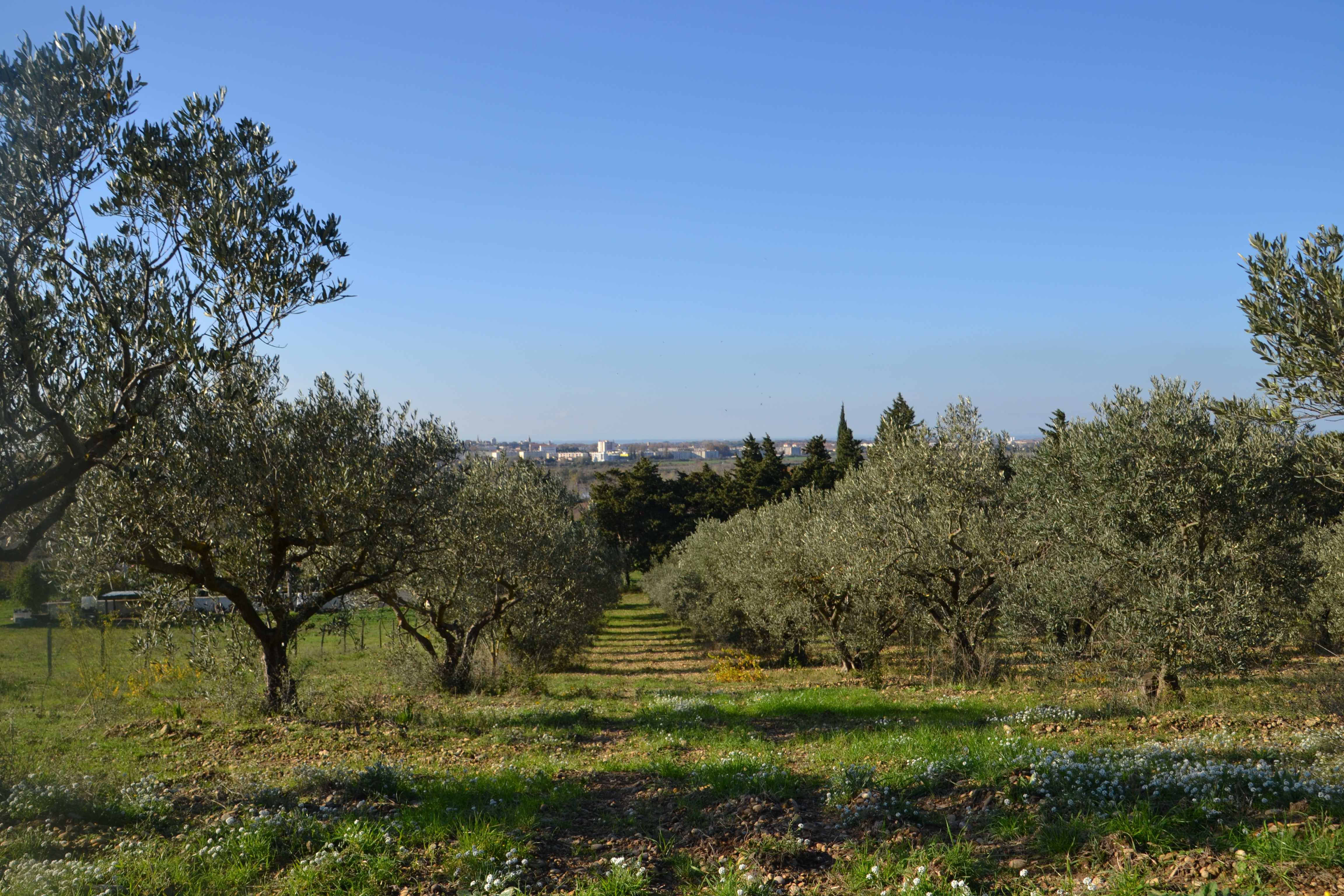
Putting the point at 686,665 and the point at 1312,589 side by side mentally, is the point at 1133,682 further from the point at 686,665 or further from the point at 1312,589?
the point at 686,665

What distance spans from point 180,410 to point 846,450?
55.7 m

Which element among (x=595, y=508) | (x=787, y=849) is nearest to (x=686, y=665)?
(x=787, y=849)

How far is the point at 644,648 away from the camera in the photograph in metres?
38.2

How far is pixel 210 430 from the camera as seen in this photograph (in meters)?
11.2

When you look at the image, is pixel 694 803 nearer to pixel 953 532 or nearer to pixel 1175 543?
pixel 1175 543

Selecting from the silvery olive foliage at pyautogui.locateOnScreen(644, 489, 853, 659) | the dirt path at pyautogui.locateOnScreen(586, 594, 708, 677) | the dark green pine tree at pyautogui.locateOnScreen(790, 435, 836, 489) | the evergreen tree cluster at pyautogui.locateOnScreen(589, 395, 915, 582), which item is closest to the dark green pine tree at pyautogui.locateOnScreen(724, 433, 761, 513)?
the evergreen tree cluster at pyautogui.locateOnScreen(589, 395, 915, 582)

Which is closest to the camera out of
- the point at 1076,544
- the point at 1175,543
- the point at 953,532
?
the point at 1175,543

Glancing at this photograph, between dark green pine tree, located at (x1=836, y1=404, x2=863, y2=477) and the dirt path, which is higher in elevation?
dark green pine tree, located at (x1=836, y1=404, x2=863, y2=477)

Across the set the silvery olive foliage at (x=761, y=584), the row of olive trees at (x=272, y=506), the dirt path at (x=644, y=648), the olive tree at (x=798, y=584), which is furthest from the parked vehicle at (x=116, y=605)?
the silvery olive foliage at (x=761, y=584)

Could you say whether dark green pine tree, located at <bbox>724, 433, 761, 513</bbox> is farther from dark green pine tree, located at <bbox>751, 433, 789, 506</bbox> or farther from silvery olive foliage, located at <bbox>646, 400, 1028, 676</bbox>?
silvery olive foliage, located at <bbox>646, 400, 1028, 676</bbox>

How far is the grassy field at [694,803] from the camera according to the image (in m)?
5.29

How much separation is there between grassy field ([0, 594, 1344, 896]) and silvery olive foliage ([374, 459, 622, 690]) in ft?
18.1

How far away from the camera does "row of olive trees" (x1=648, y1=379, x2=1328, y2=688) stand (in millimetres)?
13547

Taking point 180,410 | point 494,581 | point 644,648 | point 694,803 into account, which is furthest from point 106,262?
point 644,648
